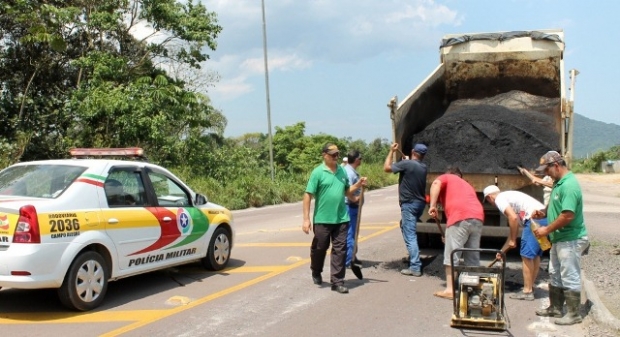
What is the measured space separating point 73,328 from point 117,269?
3.46 feet

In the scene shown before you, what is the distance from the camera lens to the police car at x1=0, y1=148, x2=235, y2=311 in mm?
5992

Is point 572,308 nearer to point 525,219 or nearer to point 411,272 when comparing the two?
point 525,219

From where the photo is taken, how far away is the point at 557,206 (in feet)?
20.4

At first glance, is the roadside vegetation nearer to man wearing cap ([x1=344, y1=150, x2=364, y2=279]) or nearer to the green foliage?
man wearing cap ([x1=344, y1=150, x2=364, y2=279])

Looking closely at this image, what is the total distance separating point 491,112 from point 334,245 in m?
3.67

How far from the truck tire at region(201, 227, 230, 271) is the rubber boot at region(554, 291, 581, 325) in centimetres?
456

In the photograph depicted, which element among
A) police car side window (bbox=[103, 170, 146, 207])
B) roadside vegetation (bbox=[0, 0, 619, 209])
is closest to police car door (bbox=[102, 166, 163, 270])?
police car side window (bbox=[103, 170, 146, 207])

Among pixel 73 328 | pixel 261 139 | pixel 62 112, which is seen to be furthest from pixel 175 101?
pixel 261 139

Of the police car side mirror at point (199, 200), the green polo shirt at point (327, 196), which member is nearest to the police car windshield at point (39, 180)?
the police car side mirror at point (199, 200)

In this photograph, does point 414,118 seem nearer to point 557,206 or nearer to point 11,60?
point 557,206

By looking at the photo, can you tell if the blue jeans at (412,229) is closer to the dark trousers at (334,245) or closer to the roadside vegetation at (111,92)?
the dark trousers at (334,245)

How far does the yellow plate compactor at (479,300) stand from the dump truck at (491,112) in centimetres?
299

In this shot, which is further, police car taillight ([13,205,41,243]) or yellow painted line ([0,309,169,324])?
yellow painted line ([0,309,169,324])

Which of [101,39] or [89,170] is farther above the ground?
[101,39]
